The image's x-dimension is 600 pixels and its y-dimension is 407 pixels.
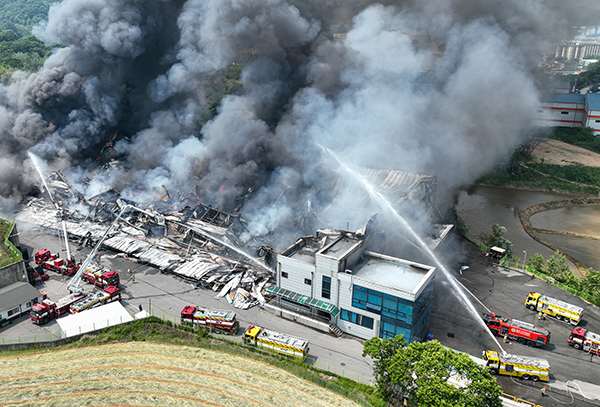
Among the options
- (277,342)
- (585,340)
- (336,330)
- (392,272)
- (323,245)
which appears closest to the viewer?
(277,342)

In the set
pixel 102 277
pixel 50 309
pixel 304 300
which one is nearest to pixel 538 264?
pixel 304 300

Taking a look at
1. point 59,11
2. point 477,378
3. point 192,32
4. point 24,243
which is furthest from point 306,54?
point 477,378

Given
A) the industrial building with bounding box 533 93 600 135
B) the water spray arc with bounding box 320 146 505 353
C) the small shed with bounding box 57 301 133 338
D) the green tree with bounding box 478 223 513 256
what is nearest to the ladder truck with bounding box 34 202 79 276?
the small shed with bounding box 57 301 133 338

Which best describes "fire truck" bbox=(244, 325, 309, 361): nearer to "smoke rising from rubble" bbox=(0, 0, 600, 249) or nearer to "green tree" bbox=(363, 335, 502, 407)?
"green tree" bbox=(363, 335, 502, 407)

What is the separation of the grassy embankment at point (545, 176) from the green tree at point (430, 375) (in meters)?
54.0

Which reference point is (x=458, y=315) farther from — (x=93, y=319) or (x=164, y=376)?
(x=93, y=319)

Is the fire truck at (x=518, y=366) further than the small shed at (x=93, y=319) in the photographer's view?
No

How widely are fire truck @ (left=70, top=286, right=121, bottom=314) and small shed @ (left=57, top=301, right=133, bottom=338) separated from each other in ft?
2.07

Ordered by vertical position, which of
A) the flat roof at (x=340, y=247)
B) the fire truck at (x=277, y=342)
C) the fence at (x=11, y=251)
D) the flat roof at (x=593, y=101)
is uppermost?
the flat roof at (x=593, y=101)

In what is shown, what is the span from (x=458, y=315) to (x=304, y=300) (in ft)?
33.0

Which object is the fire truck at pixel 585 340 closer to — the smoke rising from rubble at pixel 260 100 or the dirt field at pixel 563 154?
the smoke rising from rubble at pixel 260 100

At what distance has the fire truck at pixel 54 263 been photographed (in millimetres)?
33312

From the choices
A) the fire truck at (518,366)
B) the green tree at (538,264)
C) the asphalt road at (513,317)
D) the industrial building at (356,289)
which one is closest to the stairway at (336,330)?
the industrial building at (356,289)

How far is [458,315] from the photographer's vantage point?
28.7m
